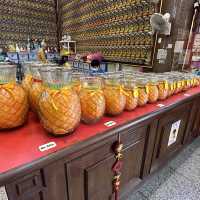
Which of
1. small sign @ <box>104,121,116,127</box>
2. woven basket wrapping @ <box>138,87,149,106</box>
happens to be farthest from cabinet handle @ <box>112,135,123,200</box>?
woven basket wrapping @ <box>138,87,149,106</box>

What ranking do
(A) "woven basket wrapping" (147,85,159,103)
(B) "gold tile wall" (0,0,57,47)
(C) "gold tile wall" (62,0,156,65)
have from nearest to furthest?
1. (A) "woven basket wrapping" (147,85,159,103)
2. (C) "gold tile wall" (62,0,156,65)
3. (B) "gold tile wall" (0,0,57,47)

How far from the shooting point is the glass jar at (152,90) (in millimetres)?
975

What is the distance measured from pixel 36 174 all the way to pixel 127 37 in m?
2.18

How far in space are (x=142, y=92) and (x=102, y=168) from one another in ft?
1.64

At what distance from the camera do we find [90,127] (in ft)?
2.24

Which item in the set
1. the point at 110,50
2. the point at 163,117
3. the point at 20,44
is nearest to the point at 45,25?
the point at 20,44

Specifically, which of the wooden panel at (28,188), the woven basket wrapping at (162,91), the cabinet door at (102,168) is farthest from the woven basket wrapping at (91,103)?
the woven basket wrapping at (162,91)

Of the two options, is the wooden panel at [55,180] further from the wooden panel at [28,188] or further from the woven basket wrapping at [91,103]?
the woven basket wrapping at [91,103]

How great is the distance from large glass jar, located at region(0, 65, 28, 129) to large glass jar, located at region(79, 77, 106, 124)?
25 cm

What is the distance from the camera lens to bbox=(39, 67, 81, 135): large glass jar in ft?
1.74

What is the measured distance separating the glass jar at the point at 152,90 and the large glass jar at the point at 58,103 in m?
0.59

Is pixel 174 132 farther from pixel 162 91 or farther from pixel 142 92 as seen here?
pixel 142 92

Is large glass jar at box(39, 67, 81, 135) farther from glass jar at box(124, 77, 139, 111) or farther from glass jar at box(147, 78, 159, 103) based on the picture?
glass jar at box(147, 78, 159, 103)

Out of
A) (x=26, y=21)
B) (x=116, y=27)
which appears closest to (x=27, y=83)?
(x=116, y=27)
